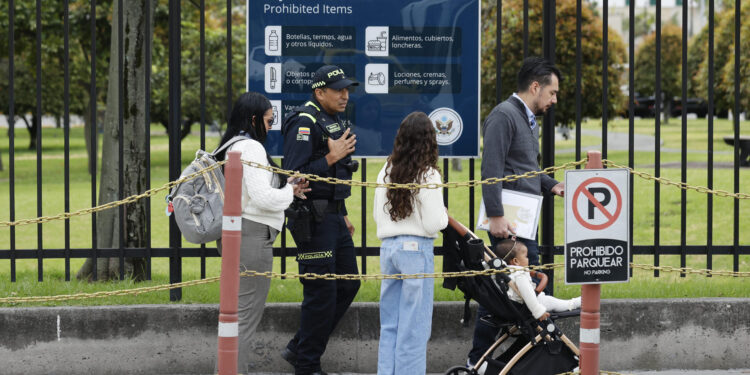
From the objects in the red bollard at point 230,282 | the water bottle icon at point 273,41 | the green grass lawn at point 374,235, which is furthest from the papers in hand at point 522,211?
the water bottle icon at point 273,41

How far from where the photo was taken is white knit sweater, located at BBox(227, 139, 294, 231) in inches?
218

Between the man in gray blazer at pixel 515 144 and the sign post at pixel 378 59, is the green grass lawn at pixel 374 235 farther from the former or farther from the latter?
the sign post at pixel 378 59

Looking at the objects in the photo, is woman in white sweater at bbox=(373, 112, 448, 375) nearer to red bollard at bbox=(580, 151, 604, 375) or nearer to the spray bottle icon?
red bollard at bbox=(580, 151, 604, 375)

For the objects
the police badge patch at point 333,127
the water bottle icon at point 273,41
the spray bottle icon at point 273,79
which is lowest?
the police badge patch at point 333,127

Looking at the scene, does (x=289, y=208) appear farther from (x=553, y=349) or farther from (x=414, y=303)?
(x=553, y=349)

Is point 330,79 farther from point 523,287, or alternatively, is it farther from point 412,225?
point 523,287

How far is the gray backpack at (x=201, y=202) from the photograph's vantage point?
558 centimetres

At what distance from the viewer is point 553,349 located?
17.8 feet

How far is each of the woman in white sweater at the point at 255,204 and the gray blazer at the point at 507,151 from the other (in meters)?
1.12

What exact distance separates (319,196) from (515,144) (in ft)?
4.10

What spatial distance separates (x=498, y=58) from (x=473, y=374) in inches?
86.3

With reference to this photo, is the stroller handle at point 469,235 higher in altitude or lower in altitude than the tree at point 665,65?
lower

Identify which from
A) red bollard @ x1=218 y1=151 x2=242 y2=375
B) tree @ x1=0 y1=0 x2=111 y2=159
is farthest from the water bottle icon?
tree @ x1=0 y1=0 x2=111 y2=159

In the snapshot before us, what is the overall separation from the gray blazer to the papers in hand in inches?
3.6
